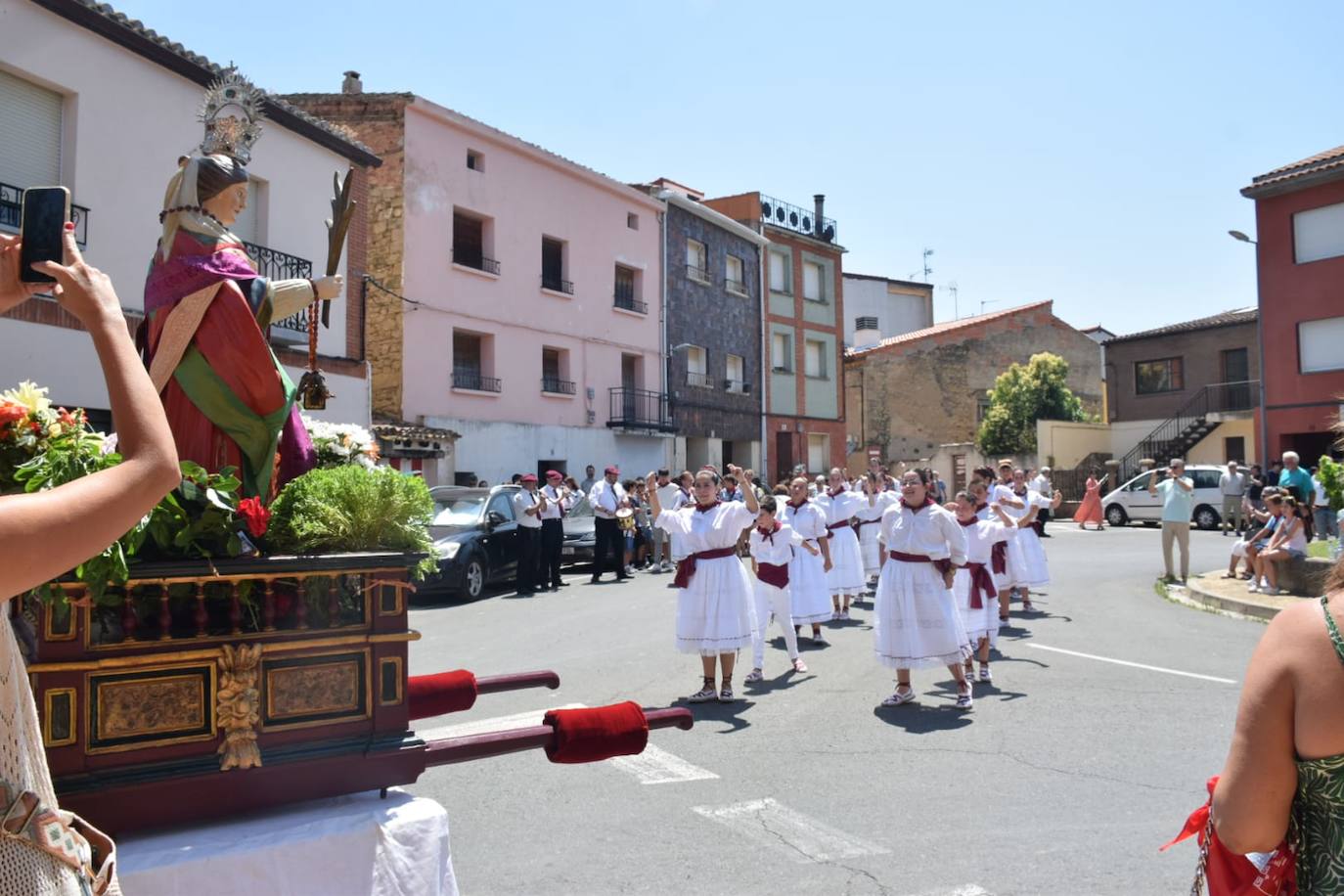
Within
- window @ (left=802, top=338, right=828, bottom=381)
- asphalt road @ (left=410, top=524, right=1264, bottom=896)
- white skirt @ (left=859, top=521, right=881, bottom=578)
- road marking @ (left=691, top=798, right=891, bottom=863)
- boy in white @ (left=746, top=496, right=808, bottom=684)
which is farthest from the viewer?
window @ (left=802, top=338, right=828, bottom=381)

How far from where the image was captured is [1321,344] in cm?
2766

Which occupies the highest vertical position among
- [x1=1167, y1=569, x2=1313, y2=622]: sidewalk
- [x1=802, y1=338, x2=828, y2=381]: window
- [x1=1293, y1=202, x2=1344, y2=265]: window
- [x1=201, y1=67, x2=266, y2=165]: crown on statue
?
[x1=1293, y1=202, x2=1344, y2=265]: window

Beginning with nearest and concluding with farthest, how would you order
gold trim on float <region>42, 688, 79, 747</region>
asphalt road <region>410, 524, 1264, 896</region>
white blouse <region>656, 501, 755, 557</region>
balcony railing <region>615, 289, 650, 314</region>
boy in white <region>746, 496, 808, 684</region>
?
gold trim on float <region>42, 688, 79, 747</region> < asphalt road <region>410, 524, 1264, 896</region> < white blouse <region>656, 501, 755, 557</region> < boy in white <region>746, 496, 808, 684</region> < balcony railing <region>615, 289, 650, 314</region>

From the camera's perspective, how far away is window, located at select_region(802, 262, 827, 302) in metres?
37.3

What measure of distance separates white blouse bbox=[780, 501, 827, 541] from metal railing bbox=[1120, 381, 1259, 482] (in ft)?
91.1

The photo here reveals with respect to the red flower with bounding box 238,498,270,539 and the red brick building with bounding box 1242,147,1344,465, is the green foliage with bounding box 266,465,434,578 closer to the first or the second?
the red flower with bounding box 238,498,270,539

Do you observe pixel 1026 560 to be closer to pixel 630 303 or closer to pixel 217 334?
pixel 217 334

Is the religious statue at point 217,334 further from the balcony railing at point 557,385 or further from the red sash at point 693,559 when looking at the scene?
the balcony railing at point 557,385

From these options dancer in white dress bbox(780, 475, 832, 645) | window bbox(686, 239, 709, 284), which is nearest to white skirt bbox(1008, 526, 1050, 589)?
dancer in white dress bbox(780, 475, 832, 645)

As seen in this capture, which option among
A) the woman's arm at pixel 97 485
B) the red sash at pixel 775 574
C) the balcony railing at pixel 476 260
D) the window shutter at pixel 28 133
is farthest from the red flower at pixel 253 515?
the balcony railing at pixel 476 260

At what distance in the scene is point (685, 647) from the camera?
8.48 m

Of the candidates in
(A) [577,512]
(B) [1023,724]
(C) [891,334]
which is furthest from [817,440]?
(B) [1023,724]

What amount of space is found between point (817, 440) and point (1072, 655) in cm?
2768

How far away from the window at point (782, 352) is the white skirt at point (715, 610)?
90.4ft
